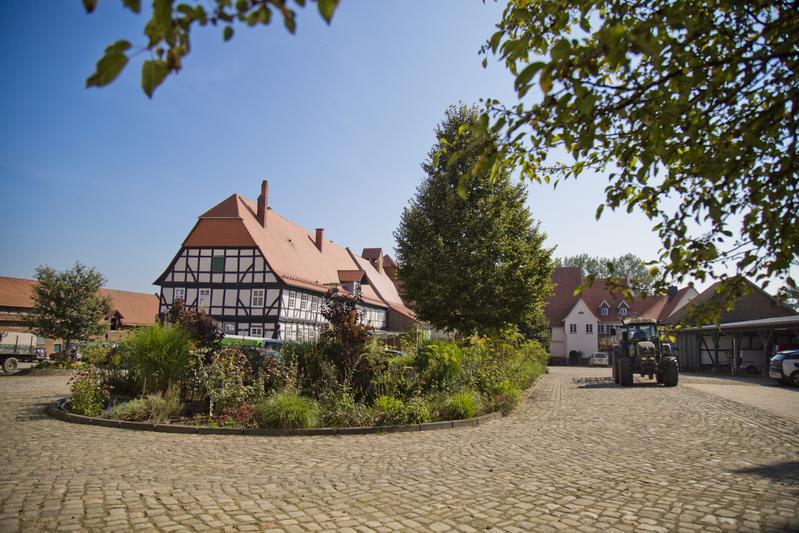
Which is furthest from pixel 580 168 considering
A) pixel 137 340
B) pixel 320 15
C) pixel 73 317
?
pixel 73 317

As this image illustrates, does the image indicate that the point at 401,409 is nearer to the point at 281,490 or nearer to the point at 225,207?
the point at 281,490

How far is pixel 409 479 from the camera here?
5770 millimetres

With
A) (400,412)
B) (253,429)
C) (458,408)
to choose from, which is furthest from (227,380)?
(458,408)

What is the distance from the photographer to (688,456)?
714 cm

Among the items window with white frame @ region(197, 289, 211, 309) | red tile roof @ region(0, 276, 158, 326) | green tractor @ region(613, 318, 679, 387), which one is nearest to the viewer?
green tractor @ region(613, 318, 679, 387)

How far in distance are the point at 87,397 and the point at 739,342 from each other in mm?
37393

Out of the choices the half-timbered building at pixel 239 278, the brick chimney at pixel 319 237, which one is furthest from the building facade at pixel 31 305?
the brick chimney at pixel 319 237

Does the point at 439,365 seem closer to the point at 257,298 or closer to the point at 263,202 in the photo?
the point at 257,298

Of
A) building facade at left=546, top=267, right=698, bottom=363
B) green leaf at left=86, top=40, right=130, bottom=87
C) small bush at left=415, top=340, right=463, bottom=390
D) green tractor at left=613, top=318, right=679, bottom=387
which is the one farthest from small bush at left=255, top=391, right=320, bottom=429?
building facade at left=546, top=267, right=698, bottom=363

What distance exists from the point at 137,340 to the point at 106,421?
212 cm

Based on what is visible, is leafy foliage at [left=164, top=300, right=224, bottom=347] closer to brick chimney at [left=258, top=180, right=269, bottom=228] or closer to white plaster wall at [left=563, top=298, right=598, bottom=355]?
brick chimney at [left=258, top=180, right=269, bottom=228]

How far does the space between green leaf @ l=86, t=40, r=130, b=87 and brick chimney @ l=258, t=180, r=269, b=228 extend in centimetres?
3982

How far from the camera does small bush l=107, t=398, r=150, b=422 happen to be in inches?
381

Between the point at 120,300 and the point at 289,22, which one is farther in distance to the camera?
the point at 120,300
